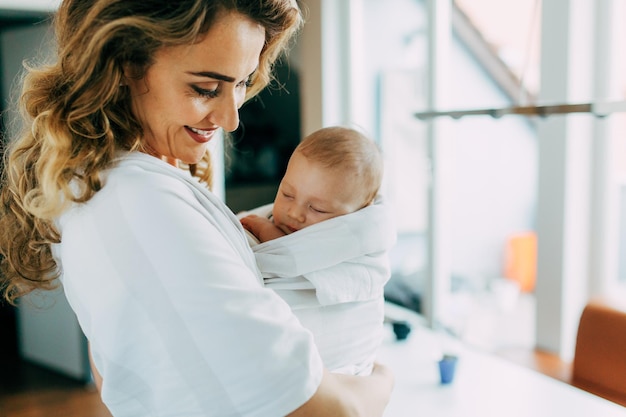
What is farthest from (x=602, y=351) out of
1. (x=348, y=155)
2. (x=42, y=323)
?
(x=42, y=323)

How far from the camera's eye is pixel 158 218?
80cm

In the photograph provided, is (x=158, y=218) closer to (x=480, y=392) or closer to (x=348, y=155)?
(x=348, y=155)

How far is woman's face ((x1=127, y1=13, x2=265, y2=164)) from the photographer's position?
2.99 feet

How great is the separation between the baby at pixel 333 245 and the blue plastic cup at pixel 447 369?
21.1 inches

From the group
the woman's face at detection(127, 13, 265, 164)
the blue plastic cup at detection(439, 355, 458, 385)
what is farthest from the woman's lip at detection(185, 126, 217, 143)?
the blue plastic cup at detection(439, 355, 458, 385)

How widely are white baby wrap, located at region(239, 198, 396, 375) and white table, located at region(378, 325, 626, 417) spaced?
47 centimetres

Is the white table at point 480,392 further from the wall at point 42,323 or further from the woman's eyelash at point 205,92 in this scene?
the wall at point 42,323

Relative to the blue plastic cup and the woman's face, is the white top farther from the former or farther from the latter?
the blue plastic cup

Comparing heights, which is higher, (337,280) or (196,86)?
(196,86)

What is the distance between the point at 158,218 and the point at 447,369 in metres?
1.10

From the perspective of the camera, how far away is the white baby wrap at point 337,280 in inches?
41.1

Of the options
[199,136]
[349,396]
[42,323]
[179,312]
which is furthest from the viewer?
[42,323]

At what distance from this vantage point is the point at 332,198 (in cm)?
129

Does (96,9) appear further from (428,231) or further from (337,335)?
(428,231)
